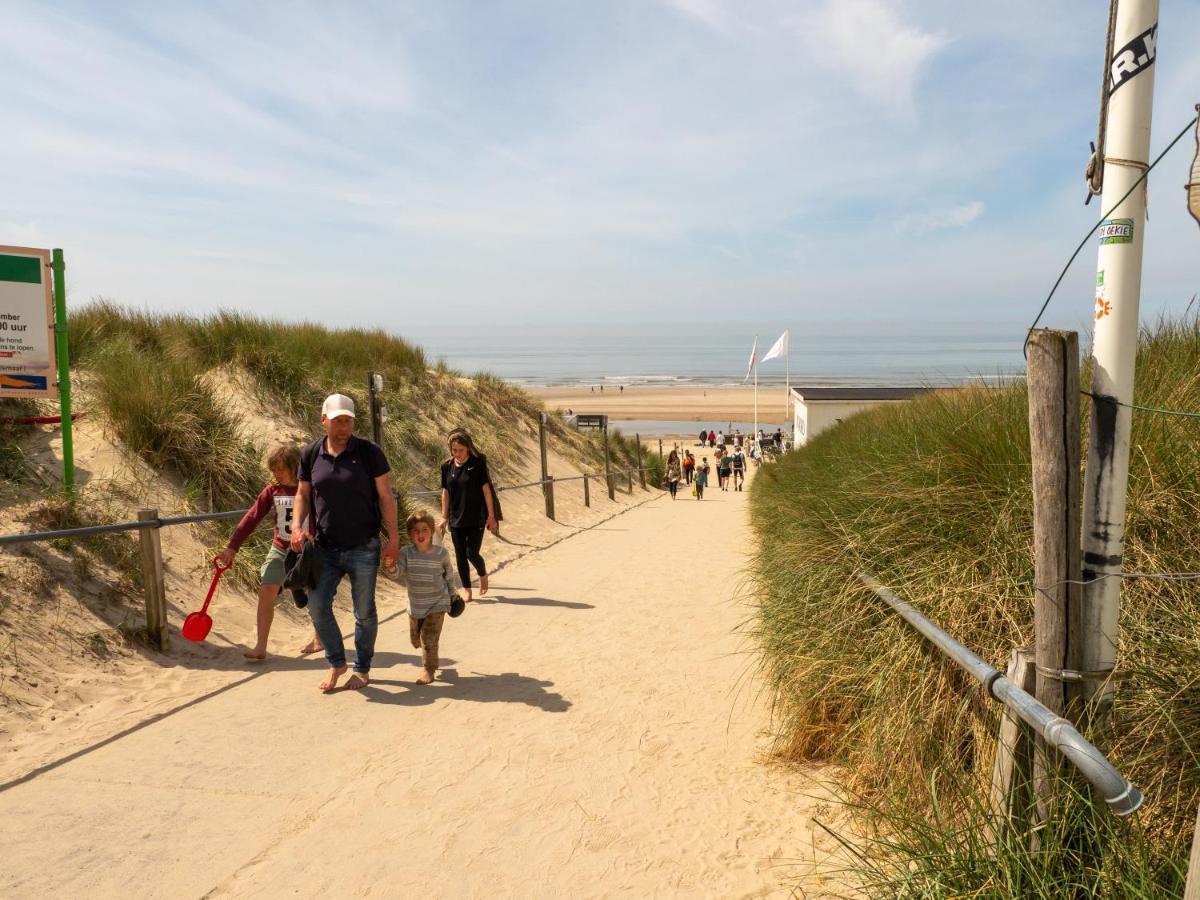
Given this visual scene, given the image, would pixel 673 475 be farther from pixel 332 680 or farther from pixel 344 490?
pixel 344 490

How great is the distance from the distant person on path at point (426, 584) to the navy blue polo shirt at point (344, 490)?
0.41 metres

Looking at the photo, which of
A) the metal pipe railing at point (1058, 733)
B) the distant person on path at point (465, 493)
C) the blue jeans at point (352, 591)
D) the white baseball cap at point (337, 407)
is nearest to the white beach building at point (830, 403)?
the distant person on path at point (465, 493)

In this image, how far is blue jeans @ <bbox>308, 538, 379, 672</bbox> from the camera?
5.28 m

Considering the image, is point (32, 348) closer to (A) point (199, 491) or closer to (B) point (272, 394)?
(A) point (199, 491)

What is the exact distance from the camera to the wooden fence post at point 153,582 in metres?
5.85

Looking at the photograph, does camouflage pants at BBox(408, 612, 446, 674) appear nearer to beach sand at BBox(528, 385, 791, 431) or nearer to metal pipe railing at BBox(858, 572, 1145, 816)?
metal pipe railing at BBox(858, 572, 1145, 816)

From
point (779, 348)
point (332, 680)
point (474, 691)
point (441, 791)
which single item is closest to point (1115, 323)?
point (441, 791)

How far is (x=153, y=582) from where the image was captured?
5.93 metres

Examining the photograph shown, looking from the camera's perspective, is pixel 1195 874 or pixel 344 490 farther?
pixel 344 490

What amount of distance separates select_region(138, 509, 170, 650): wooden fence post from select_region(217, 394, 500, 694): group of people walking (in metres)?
0.43

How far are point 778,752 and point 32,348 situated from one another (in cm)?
642

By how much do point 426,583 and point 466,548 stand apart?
108 inches

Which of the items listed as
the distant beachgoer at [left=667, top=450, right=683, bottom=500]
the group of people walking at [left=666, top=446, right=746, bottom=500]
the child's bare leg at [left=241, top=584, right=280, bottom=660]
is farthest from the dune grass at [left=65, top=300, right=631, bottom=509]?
the group of people walking at [left=666, top=446, right=746, bottom=500]

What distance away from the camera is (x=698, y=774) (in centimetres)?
428
